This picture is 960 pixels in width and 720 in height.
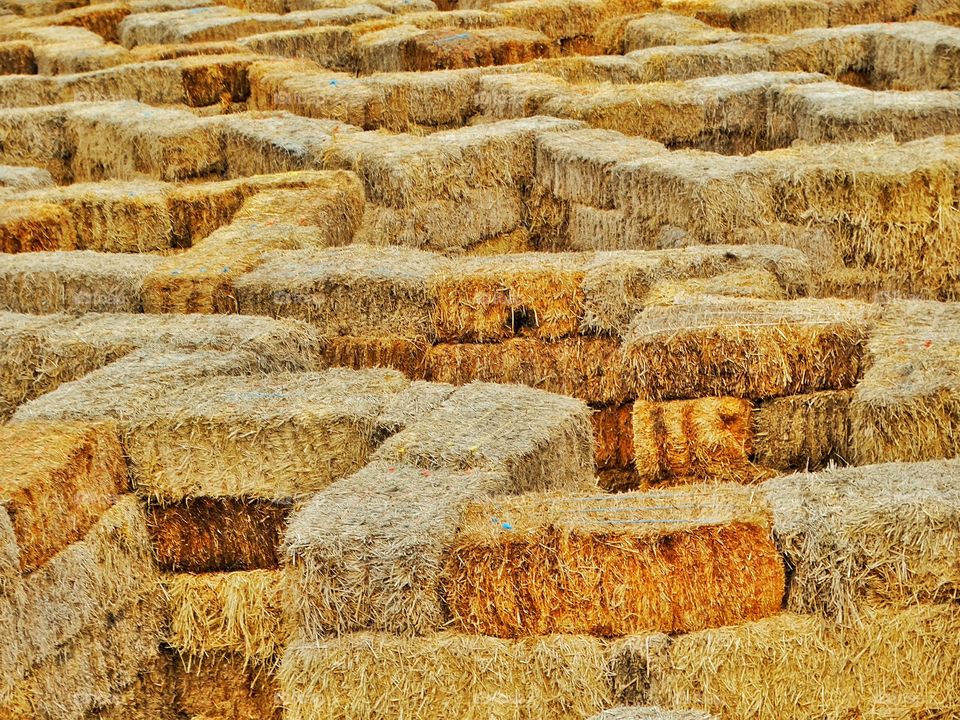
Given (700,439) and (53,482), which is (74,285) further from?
(700,439)

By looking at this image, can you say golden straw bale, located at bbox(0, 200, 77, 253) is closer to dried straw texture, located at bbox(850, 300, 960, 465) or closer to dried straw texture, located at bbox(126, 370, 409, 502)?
dried straw texture, located at bbox(126, 370, 409, 502)

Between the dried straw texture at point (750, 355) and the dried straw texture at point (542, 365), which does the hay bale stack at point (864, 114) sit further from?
the dried straw texture at point (750, 355)

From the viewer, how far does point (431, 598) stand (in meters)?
6.57

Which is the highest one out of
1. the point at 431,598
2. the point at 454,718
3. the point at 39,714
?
the point at 431,598

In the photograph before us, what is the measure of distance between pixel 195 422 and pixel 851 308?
4346 mm

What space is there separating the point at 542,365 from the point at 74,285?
3909mm

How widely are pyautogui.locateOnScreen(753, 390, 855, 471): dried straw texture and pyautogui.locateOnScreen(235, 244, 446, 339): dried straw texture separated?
2802 mm

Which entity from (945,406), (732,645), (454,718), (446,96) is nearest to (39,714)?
(454,718)

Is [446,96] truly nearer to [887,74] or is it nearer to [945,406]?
[887,74]

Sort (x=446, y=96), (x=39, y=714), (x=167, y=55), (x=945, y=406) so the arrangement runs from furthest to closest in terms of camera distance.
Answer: (x=167, y=55) < (x=446, y=96) < (x=945, y=406) < (x=39, y=714)

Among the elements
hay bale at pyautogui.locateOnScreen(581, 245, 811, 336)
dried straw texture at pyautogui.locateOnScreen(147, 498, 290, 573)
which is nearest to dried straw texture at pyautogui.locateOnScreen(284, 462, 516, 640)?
dried straw texture at pyautogui.locateOnScreen(147, 498, 290, 573)

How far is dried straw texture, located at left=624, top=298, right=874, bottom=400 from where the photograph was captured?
29.2 feet

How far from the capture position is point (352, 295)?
10727 millimetres

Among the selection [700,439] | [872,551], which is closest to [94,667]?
[700,439]
